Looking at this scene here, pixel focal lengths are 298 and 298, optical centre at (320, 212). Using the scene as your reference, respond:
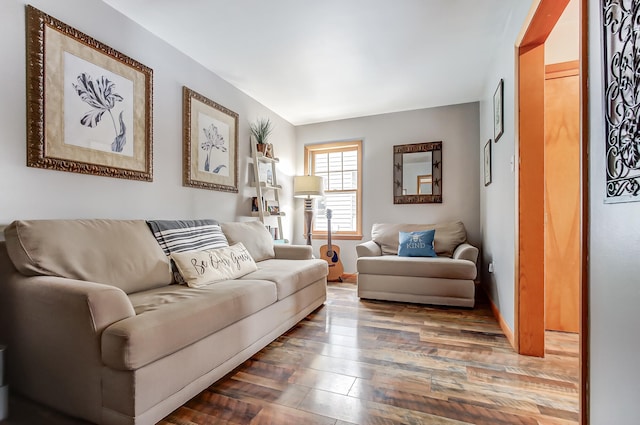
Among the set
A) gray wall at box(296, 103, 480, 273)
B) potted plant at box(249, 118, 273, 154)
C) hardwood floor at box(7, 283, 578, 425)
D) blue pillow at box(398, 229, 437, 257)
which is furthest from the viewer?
gray wall at box(296, 103, 480, 273)

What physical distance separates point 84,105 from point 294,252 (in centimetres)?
214

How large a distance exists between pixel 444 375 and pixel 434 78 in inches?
116

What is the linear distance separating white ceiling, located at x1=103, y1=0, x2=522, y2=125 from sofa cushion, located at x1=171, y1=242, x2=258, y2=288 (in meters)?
1.79

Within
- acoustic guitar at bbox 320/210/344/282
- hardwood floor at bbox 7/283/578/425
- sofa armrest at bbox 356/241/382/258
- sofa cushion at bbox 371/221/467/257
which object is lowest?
hardwood floor at bbox 7/283/578/425

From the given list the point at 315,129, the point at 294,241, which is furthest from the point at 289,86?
the point at 294,241

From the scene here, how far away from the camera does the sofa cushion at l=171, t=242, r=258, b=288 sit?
6.54 ft

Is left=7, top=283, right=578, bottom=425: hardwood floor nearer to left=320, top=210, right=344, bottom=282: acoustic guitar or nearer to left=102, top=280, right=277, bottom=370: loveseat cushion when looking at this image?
left=102, top=280, right=277, bottom=370: loveseat cushion

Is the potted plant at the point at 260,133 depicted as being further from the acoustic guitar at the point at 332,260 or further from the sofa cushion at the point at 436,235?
the sofa cushion at the point at 436,235

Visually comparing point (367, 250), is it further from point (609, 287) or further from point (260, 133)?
point (609, 287)

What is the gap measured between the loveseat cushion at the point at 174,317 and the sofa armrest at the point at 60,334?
0.09 metres

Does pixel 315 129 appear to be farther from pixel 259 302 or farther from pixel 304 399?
pixel 304 399

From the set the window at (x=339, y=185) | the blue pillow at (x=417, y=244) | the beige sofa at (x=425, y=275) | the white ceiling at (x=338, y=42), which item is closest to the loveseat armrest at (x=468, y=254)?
the beige sofa at (x=425, y=275)

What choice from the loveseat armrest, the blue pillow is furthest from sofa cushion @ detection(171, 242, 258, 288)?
the loveseat armrest

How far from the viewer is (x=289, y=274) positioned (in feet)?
7.95
